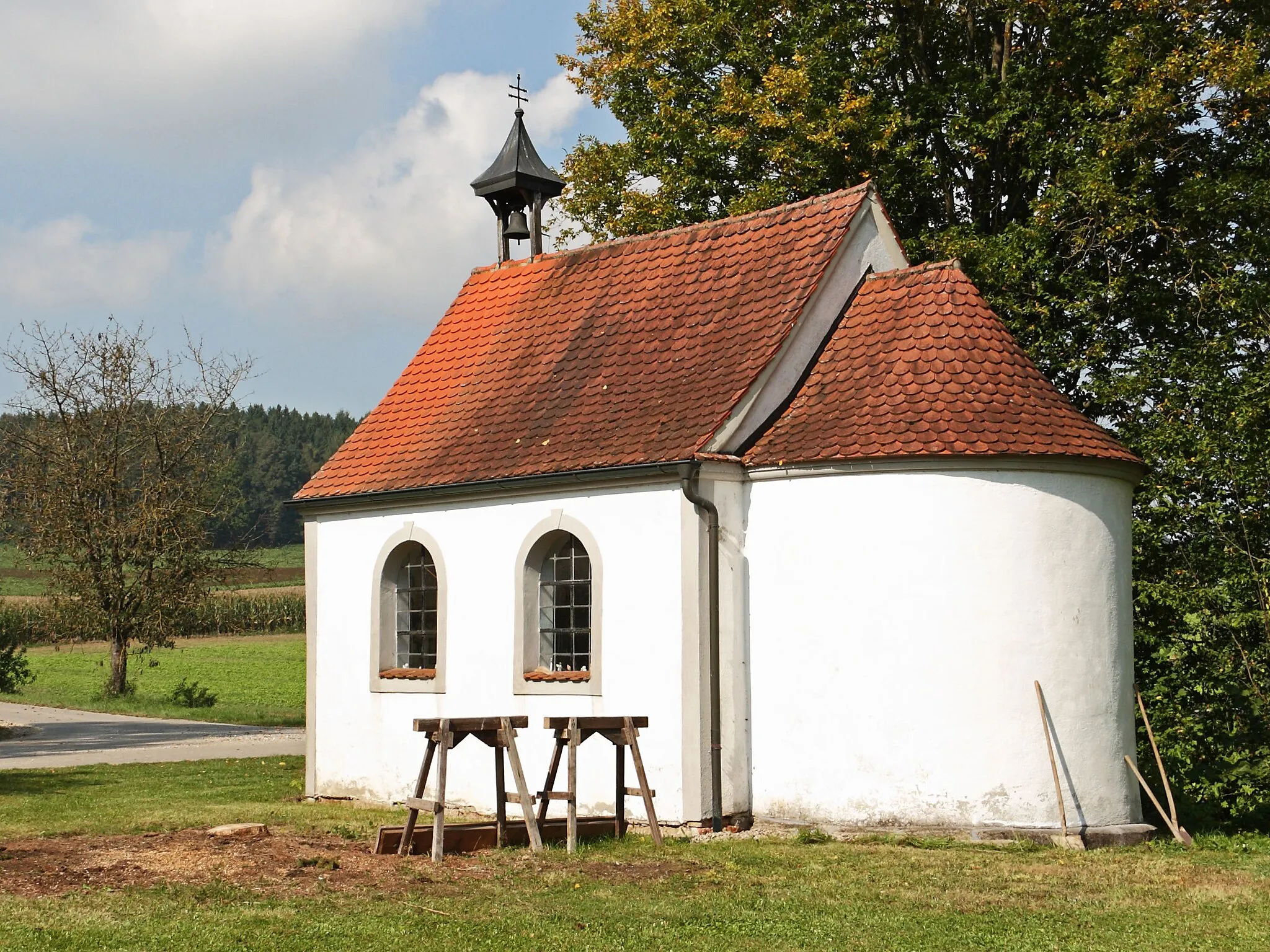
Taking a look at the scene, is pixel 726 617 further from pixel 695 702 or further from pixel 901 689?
pixel 901 689

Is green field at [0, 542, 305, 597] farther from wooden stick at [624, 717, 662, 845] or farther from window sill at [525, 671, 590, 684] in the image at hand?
wooden stick at [624, 717, 662, 845]

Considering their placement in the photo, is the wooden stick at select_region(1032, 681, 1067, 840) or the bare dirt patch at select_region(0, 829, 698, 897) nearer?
the bare dirt patch at select_region(0, 829, 698, 897)

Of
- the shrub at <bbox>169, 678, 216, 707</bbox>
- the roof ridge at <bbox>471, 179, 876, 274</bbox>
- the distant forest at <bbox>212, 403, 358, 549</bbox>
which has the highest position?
the distant forest at <bbox>212, 403, 358, 549</bbox>

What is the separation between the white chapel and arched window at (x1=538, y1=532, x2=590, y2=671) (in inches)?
1.2

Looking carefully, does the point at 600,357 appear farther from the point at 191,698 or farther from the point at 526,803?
the point at 191,698

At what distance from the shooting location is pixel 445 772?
12.2m

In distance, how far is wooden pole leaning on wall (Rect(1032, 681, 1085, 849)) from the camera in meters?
12.6

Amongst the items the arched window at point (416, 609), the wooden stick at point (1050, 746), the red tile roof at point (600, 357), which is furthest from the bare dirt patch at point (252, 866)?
the red tile roof at point (600, 357)

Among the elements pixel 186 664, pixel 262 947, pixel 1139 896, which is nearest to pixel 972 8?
pixel 1139 896

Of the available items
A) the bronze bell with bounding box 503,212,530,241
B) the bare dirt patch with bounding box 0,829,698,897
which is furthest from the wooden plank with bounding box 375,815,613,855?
the bronze bell with bounding box 503,212,530,241

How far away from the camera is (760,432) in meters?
14.3

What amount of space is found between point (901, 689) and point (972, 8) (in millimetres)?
13638

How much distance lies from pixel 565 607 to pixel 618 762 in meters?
2.43

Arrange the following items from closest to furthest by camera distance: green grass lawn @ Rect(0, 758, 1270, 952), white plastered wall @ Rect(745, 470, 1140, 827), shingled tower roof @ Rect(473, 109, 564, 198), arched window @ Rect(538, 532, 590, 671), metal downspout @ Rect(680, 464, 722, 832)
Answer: green grass lawn @ Rect(0, 758, 1270, 952)
white plastered wall @ Rect(745, 470, 1140, 827)
metal downspout @ Rect(680, 464, 722, 832)
arched window @ Rect(538, 532, 590, 671)
shingled tower roof @ Rect(473, 109, 564, 198)
